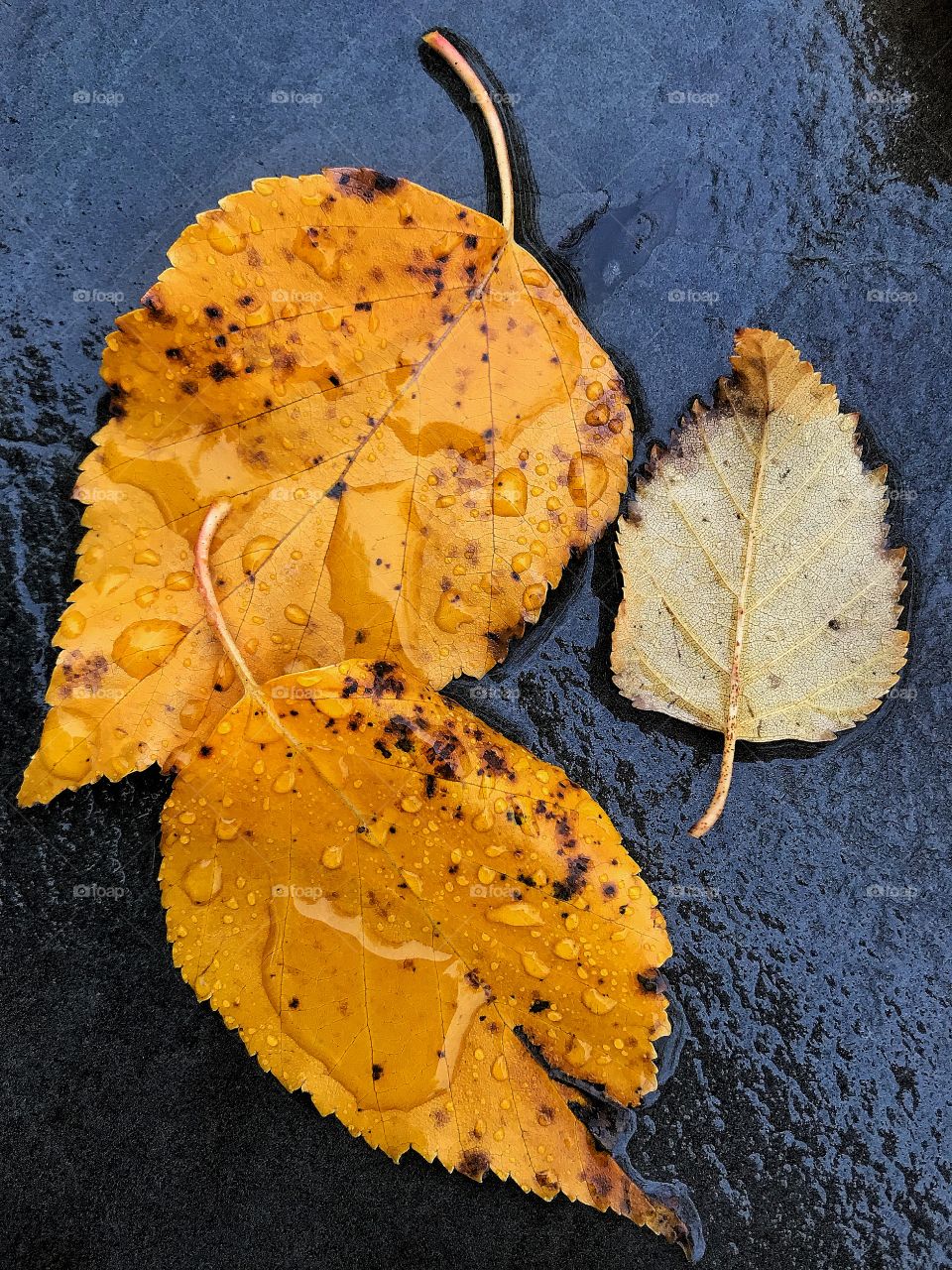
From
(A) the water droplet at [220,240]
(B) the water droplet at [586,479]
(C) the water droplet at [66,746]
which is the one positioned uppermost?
(B) the water droplet at [586,479]

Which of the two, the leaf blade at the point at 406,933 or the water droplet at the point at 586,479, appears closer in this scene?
the leaf blade at the point at 406,933

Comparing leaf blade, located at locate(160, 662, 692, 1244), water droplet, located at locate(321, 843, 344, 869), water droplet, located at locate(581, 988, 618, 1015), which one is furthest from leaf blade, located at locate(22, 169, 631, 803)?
water droplet, located at locate(581, 988, 618, 1015)

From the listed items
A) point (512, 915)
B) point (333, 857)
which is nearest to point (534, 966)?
point (512, 915)

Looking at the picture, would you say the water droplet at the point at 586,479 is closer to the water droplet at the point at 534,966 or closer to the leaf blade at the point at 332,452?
the leaf blade at the point at 332,452

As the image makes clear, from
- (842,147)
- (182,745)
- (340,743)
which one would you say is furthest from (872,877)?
(842,147)

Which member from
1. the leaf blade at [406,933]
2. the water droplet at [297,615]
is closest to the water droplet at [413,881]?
the leaf blade at [406,933]

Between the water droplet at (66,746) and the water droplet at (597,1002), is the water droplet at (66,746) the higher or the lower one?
the lower one

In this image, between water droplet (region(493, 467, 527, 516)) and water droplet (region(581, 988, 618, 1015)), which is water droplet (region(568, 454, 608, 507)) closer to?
water droplet (region(493, 467, 527, 516))
